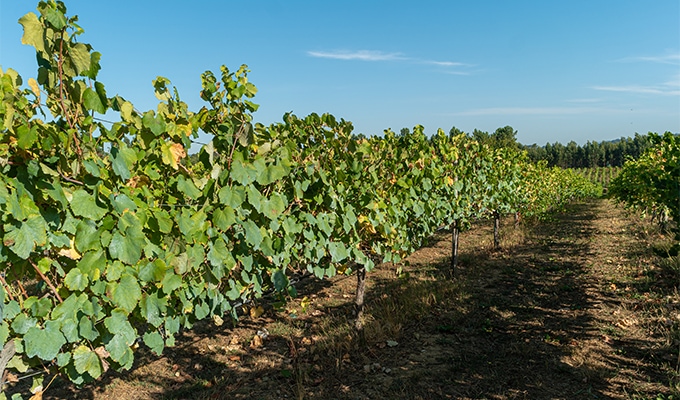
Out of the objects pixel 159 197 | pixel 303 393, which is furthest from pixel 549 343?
pixel 159 197

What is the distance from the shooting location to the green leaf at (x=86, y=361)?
2.25 meters

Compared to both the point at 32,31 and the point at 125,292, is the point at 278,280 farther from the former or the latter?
the point at 32,31

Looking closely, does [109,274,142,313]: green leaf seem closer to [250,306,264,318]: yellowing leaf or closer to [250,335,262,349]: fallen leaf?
[250,306,264,318]: yellowing leaf

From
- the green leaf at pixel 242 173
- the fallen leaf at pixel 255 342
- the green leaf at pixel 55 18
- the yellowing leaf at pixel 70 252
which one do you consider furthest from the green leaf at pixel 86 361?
the fallen leaf at pixel 255 342

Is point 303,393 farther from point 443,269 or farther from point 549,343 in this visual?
point 443,269

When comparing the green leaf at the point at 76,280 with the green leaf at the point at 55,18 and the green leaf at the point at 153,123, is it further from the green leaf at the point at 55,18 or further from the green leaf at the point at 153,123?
the green leaf at the point at 55,18

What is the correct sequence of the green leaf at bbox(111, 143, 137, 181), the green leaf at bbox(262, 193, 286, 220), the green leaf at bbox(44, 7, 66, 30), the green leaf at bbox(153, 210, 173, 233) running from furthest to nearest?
the green leaf at bbox(262, 193, 286, 220), the green leaf at bbox(153, 210, 173, 233), the green leaf at bbox(111, 143, 137, 181), the green leaf at bbox(44, 7, 66, 30)

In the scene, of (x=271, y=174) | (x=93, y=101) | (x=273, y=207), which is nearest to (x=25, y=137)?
(x=93, y=101)

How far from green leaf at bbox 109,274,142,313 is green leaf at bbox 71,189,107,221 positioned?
1.31 feet

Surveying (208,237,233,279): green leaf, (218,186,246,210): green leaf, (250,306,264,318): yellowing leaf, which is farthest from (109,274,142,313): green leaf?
(250,306,264,318): yellowing leaf

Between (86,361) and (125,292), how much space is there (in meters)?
0.47

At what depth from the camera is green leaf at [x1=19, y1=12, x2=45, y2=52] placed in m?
1.68

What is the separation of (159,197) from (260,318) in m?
4.29

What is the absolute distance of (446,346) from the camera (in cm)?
542
